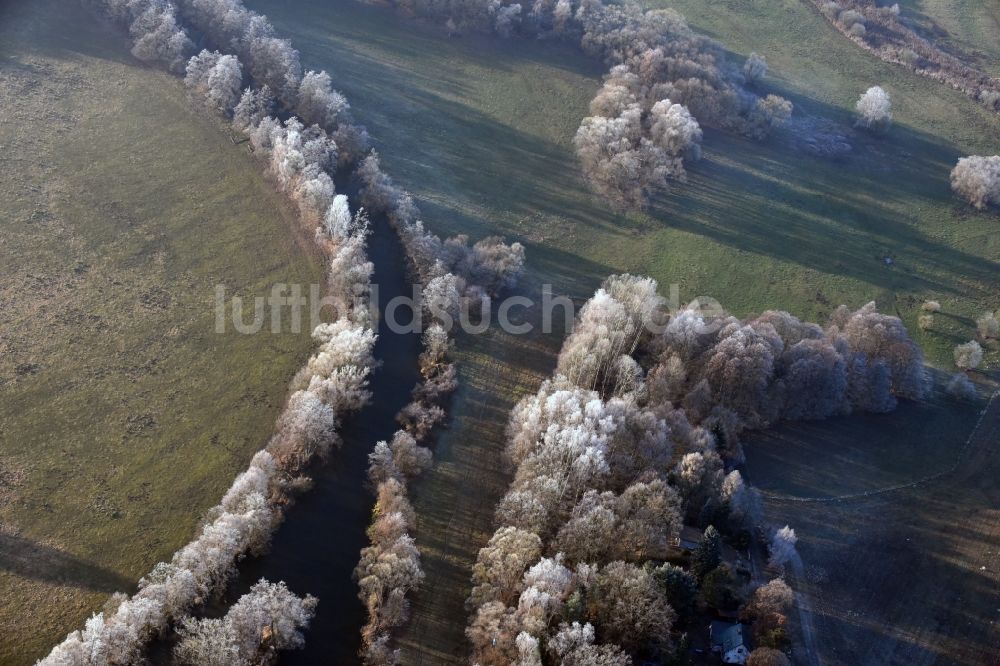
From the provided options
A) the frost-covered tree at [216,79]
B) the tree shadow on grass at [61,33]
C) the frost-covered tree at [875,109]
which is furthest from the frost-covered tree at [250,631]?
the frost-covered tree at [875,109]

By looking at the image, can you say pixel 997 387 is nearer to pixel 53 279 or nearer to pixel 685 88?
pixel 685 88

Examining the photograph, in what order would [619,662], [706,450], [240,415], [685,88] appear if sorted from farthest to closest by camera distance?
[685,88]
[240,415]
[706,450]
[619,662]

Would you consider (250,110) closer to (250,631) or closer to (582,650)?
(250,631)

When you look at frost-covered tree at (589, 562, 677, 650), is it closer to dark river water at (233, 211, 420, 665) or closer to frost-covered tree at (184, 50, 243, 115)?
dark river water at (233, 211, 420, 665)

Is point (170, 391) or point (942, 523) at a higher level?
point (942, 523)

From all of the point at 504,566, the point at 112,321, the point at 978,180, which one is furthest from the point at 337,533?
the point at 978,180

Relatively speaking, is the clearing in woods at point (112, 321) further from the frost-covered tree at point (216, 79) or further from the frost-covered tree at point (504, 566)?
the frost-covered tree at point (504, 566)

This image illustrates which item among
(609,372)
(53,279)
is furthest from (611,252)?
(53,279)
